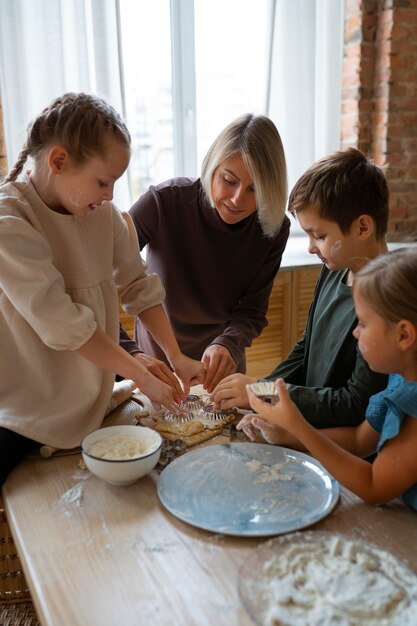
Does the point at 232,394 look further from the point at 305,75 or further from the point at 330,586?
the point at 305,75

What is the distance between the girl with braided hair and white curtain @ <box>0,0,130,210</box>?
1.63m

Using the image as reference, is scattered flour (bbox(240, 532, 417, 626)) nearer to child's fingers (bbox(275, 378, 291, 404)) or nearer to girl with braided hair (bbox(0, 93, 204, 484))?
child's fingers (bbox(275, 378, 291, 404))

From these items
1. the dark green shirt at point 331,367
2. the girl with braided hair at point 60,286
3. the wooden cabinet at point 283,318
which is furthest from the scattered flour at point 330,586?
the wooden cabinet at point 283,318

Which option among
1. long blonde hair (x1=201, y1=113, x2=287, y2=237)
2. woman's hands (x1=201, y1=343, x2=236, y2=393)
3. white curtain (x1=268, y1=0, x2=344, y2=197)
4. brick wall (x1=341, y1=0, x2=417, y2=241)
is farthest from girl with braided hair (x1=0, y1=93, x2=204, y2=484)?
brick wall (x1=341, y1=0, x2=417, y2=241)

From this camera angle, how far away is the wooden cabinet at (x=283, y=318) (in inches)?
120

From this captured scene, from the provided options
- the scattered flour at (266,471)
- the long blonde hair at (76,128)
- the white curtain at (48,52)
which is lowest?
the scattered flour at (266,471)

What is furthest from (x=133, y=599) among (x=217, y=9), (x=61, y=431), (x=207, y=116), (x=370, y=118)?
(x=370, y=118)

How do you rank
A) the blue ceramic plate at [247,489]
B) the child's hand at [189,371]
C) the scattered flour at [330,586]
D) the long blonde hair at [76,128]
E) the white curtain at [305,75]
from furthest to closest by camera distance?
the white curtain at [305,75] < the child's hand at [189,371] < the long blonde hair at [76,128] < the blue ceramic plate at [247,489] < the scattered flour at [330,586]

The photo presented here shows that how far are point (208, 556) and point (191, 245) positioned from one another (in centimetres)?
116

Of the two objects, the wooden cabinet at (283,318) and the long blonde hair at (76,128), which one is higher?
the long blonde hair at (76,128)

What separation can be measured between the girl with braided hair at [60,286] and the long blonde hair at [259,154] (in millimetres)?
429

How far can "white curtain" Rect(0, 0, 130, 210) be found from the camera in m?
2.65

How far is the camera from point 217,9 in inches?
125

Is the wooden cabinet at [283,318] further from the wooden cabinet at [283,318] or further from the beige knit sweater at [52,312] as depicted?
the beige knit sweater at [52,312]
